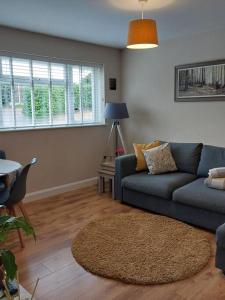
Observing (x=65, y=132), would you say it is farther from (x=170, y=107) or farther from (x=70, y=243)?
(x=70, y=243)

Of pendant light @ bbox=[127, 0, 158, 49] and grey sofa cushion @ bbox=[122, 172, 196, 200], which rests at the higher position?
pendant light @ bbox=[127, 0, 158, 49]

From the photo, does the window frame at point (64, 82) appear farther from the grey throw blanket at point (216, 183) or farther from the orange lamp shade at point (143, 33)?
the grey throw blanket at point (216, 183)

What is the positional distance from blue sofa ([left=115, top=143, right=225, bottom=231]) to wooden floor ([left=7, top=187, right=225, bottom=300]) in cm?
31

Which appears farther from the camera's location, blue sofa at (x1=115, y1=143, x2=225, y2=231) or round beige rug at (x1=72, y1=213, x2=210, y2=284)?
blue sofa at (x1=115, y1=143, x2=225, y2=231)

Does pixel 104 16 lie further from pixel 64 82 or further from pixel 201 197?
pixel 201 197

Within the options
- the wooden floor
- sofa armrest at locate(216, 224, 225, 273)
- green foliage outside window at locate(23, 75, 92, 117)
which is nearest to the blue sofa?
the wooden floor

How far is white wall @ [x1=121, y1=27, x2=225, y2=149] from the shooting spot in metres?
3.66

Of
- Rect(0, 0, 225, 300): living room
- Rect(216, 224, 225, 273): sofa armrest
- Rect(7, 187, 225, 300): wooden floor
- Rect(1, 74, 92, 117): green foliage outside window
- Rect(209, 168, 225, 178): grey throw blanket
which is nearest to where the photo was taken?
Rect(7, 187, 225, 300): wooden floor

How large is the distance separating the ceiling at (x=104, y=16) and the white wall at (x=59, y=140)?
0.20 meters

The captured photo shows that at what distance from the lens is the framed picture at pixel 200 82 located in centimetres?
356

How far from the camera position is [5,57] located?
11.2ft

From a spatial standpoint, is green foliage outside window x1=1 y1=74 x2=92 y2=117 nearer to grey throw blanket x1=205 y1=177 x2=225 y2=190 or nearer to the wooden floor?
the wooden floor

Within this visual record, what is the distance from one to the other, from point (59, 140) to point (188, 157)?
6.19 feet

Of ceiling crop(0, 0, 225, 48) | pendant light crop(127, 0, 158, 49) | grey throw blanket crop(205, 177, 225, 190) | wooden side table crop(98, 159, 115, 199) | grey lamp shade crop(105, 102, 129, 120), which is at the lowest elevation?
wooden side table crop(98, 159, 115, 199)
